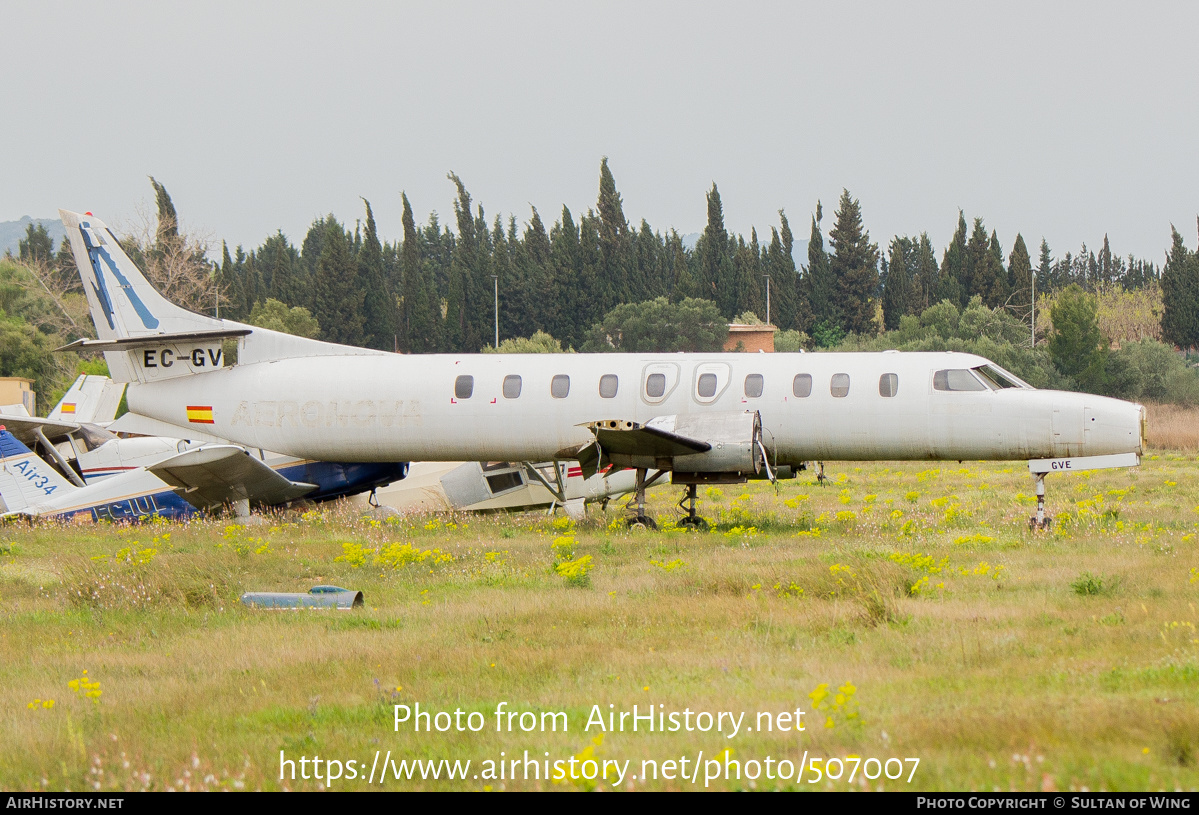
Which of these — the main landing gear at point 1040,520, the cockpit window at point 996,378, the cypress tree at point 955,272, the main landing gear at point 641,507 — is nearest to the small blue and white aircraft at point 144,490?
the main landing gear at point 641,507

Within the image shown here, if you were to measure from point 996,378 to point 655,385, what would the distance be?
597 centimetres

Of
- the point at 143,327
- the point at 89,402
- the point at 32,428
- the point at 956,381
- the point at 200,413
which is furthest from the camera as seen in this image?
the point at 89,402

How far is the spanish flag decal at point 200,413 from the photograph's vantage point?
2103 cm

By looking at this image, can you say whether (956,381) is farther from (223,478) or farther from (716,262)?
(716,262)

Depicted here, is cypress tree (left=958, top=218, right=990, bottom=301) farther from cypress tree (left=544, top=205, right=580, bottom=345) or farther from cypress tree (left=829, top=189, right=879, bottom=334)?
cypress tree (left=544, top=205, right=580, bottom=345)

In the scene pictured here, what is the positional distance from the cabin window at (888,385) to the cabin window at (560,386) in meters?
5.54

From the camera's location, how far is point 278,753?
6.57m

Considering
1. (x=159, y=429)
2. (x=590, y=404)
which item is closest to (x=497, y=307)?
(x=159, y=429)

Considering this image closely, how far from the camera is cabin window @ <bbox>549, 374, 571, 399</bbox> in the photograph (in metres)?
19.4

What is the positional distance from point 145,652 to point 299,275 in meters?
105

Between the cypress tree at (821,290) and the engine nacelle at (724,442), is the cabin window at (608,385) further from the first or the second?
the cypress tree at (821,290)

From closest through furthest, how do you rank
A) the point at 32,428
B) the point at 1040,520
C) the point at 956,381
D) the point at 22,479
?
the point at 1040,520, the point at 956,381, the point at 22,479, the point at 32,428

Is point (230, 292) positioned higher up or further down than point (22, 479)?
higher up

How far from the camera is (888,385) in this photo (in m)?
18.4
